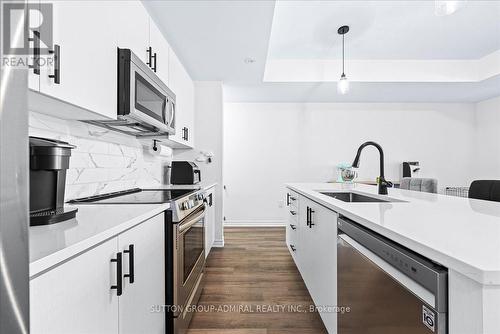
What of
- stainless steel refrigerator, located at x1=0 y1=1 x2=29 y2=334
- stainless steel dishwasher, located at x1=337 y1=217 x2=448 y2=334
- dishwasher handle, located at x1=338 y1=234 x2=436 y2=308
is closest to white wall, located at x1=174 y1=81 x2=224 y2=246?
stainless steel dishwasher, located at x1=337 y1=217 x2=448 y2=334

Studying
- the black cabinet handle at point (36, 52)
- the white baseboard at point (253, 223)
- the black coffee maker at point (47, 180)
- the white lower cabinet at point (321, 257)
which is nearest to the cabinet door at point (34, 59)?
the black cabinet handle at point (36, 52)

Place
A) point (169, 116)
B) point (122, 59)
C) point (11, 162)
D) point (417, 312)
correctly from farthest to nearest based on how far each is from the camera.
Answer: point (169, 116) → point (122, 59) → point (417, 312) → point (11, 162)

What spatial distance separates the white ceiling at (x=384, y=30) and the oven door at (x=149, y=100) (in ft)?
4.70

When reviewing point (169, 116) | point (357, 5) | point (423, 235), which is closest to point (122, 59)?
point (169, 116)

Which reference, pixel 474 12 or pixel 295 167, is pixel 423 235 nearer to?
pixel 474 12

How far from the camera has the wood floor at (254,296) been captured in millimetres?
1727

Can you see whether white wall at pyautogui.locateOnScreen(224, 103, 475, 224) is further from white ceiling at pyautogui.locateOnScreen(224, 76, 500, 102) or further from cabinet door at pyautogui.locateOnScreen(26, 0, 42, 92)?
cabinet door at pyautogui.locateOnScreen(26, 0, 42, 92)

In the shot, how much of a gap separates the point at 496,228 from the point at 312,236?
1.10 metres

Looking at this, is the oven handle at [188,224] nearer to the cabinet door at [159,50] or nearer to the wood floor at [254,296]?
the wood floor at [254,296]

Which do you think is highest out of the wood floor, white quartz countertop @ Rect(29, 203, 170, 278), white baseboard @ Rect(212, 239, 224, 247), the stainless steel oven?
white quartz countertop @ Rect(29, 203, 170, 278)

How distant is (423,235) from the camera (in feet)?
2.31

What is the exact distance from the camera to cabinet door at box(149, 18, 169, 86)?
1.99m

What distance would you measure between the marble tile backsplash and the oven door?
34 cm

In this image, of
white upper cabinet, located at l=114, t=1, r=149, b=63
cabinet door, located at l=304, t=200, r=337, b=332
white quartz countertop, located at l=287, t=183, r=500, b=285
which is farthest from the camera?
white upper cabinet, located at l=114, t=1, r=149, b=63
